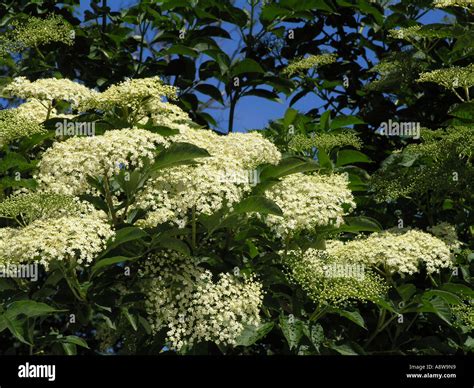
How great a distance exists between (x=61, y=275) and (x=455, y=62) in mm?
3451

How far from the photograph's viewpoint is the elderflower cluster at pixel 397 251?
4348 millimetres

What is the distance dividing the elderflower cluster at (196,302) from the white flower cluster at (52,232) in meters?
0.31

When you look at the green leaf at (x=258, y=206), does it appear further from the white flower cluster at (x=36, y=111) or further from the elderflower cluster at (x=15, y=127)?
the white flower cluster at (x=36, y=111)

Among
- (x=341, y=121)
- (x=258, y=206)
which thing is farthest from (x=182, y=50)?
(x=258, y=206)

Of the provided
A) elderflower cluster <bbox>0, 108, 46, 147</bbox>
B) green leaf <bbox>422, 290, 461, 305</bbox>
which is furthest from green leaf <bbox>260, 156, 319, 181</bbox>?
elderflower cluster <bbox>0, 108, 46, 147</bbox>

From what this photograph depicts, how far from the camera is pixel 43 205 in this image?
4078 mm

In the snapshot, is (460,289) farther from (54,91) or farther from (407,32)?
(54,91)

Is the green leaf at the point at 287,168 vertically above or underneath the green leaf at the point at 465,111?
underneath

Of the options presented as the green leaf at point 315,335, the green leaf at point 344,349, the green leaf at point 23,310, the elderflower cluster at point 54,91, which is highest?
the elderflower cluster at point 54,91

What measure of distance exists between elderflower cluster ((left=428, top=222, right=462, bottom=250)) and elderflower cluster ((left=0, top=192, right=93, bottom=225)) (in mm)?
1830

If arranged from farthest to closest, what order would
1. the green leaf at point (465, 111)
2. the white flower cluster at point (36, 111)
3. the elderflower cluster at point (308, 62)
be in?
1. the elderflower cluster at point (308, 62)
2. the green leaf at point (465, 111)
3. the white flower cluster at point (36, 111)

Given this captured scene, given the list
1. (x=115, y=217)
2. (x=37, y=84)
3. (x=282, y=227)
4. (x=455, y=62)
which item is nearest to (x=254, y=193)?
(x=282, y=227)

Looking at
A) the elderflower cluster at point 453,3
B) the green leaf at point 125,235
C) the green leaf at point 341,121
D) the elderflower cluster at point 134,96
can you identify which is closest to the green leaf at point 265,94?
the green leaf at point 341,121

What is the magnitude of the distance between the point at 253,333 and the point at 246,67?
2.22 m
